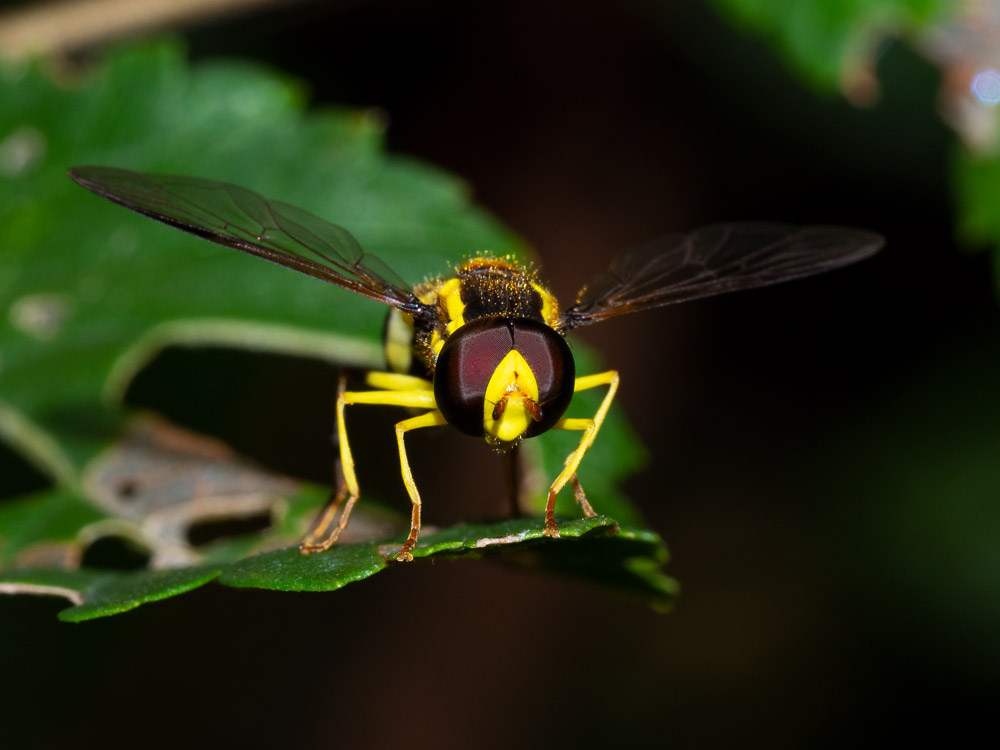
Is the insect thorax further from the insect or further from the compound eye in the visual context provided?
the compound eye

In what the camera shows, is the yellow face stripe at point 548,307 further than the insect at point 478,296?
Yes

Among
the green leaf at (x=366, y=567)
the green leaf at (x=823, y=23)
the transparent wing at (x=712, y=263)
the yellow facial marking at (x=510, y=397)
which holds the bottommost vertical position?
the green leaf at (x=366, y=567)

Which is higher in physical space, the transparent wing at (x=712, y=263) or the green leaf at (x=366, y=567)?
the transparent wing at (x=712, y=263)

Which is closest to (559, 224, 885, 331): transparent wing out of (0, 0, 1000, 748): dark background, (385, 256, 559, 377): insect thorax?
(385, 256, 559, 377): insect thorax

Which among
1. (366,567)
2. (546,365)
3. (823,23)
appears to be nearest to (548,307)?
(546,365)

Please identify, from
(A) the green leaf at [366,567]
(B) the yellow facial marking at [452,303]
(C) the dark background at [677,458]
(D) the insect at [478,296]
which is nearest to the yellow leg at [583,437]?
(D) the insect at [478,296]

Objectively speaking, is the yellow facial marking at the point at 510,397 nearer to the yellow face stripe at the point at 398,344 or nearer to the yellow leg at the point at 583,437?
the yellow leg at the point at 583,437

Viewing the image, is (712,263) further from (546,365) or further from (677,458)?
(677,458)
